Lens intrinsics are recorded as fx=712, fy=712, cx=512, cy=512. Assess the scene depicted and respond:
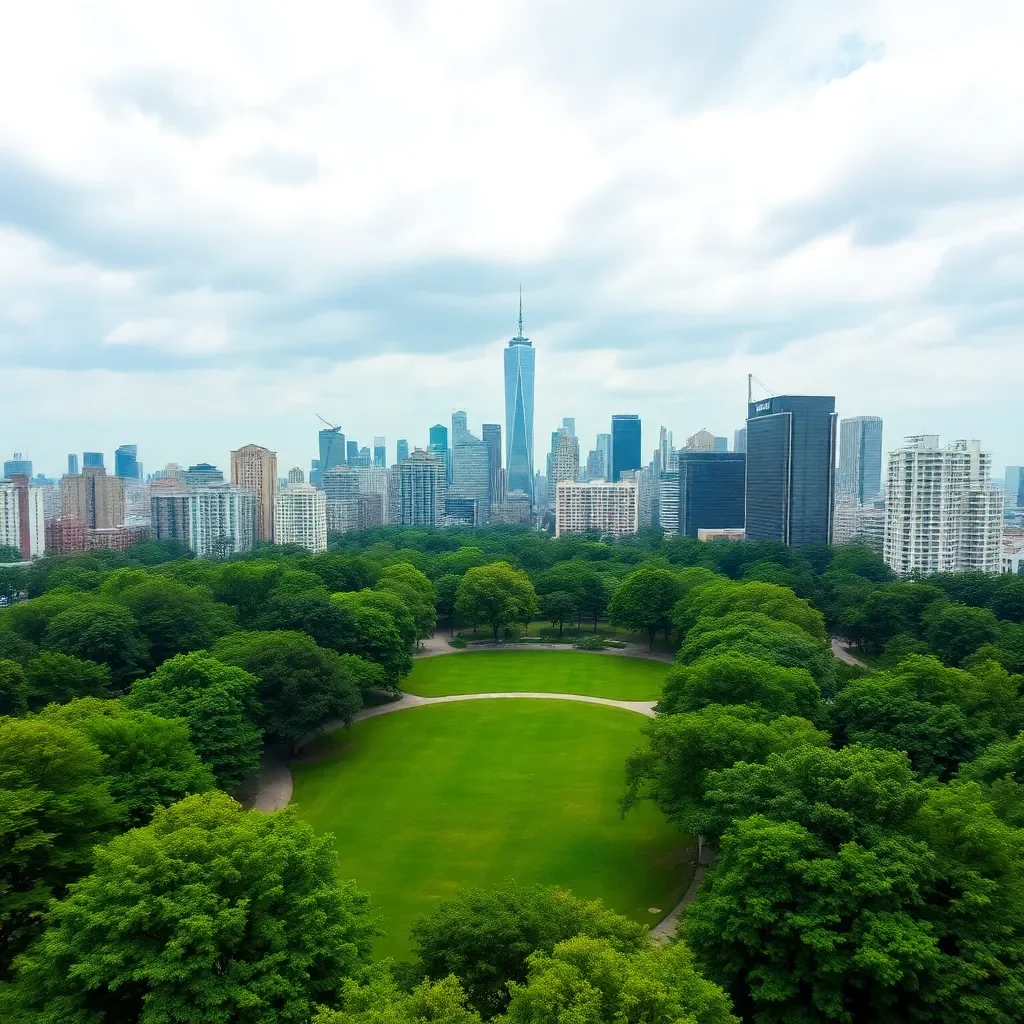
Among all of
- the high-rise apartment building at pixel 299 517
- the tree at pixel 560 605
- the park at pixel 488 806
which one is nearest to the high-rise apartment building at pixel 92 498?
the high-rise apartment building at pixel 299 517

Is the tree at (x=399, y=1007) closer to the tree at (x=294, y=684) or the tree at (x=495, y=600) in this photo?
the tree at (x=294, y=684)

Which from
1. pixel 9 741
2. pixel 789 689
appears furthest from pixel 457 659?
pixel 9 741

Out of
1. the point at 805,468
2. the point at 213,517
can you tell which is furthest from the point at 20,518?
the point at 805,468

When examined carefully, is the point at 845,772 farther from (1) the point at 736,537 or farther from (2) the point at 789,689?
(1) the point at 736,537

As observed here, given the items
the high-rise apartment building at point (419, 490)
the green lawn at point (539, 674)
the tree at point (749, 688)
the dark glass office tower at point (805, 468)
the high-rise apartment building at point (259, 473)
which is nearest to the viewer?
the tree at point (749, 688)

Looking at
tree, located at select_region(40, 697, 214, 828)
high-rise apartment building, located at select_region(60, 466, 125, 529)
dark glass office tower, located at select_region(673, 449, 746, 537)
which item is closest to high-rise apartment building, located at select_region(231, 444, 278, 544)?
high-rise apartment building, located at select_region(60, 466, 125, 529)

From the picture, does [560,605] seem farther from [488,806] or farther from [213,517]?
[213,517]
